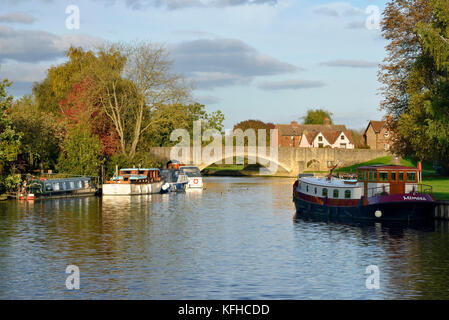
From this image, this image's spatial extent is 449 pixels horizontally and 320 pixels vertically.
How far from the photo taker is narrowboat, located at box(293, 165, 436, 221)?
48625 millimetres

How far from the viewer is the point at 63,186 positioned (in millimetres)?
76562

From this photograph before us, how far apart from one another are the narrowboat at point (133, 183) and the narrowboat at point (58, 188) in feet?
7.42

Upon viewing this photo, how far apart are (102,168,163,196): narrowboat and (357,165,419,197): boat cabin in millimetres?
37528

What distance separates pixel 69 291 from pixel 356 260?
49.1ft

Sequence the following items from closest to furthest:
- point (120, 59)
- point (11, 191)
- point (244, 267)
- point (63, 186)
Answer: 1. point (244, 267)
2. point (11, 191)
3. point (63, 186)
4. point (120, 59)

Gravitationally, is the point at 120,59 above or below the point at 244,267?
above

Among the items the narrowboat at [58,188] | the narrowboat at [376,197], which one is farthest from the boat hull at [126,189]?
the narrowboat at [376,197]

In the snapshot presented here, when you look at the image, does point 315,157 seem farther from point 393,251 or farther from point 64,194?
point 393,251

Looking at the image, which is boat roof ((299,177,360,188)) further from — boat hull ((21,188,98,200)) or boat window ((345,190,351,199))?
boat hull ((21,188,98,200))
